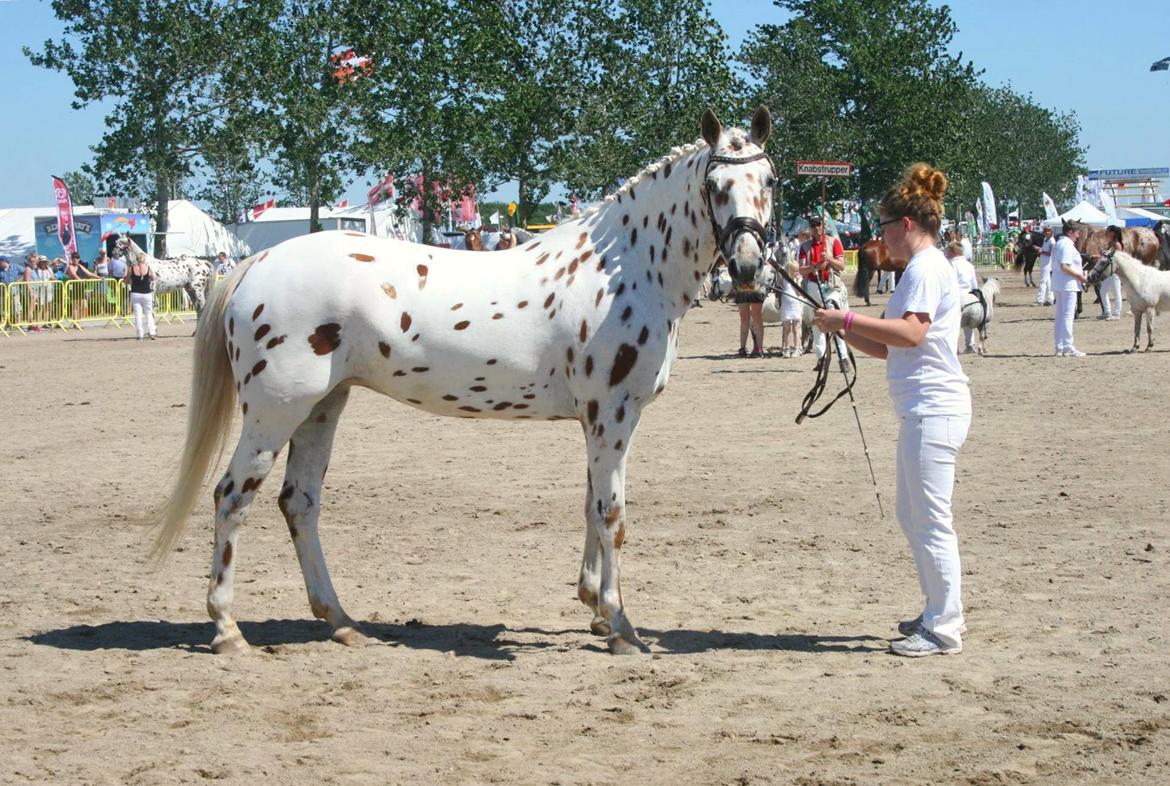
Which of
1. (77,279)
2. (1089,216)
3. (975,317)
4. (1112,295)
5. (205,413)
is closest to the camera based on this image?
(205,413)

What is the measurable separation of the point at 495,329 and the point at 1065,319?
643 inches

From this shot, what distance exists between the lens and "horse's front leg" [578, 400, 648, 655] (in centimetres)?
655

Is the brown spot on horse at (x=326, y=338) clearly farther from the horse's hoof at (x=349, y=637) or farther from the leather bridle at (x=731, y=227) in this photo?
the leather bridle at (x=731, y=227)

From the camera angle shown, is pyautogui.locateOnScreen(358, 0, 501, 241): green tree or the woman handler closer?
the woman handler

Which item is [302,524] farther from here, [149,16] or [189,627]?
[149,16]

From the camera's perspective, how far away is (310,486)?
23.1ft

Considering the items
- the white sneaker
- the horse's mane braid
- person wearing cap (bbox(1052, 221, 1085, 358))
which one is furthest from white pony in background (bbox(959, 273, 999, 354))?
the white sneaker

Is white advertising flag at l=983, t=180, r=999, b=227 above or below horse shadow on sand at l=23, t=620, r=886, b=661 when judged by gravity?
above

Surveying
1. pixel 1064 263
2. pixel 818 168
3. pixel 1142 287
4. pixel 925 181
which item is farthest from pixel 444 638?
pixel 818 168

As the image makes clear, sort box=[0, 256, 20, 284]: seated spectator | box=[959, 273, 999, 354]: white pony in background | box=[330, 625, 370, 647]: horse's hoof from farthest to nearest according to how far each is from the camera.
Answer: box=[0, 256, 20, 284]: seated spectator
box=[959, 273, 999, 354]: white pony in background
box=[330, 625, 370, 647]: horse's hoof

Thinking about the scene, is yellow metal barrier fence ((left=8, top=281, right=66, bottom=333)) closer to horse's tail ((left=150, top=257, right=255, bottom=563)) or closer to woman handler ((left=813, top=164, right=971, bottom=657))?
horse's tail ((left=150, top=257, right=255, bottom=563))

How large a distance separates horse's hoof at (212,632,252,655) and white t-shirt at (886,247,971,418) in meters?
3.36

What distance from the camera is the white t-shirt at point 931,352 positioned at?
20.1 ft

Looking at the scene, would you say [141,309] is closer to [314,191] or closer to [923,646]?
[314,191]
